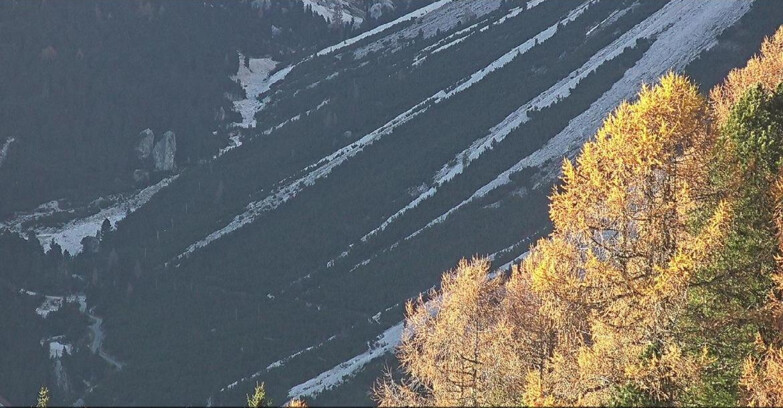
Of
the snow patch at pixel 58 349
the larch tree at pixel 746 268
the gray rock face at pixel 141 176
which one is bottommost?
the larch tree at pixel 746 268

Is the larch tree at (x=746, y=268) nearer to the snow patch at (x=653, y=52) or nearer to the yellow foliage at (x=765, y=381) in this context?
the yellow foliage at (x=765, y=381)

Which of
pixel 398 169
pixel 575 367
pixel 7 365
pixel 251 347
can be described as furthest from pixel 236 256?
pixel 575 367


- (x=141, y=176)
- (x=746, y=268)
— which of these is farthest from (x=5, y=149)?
(x=746, y=268)

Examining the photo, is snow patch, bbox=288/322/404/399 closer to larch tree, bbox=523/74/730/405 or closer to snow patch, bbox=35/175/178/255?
larch tree, bbox=523/74/730/405

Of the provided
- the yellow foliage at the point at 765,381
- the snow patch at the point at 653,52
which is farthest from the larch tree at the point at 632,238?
the snow patch at the point at 653,52

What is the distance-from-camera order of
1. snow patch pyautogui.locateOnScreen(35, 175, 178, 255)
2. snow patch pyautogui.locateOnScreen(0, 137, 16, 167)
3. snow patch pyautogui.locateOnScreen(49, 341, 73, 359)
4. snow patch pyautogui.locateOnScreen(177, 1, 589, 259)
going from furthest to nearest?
snow patch pyautogui.locateOnScreen(0, 137, 16, 167) < snow patch pyautogui.locateOnScreen(177, 1, 589, 259) < snow patch pyautogui.locateOnScreen(35, 175, 178, 255) < snow patch pyautogui.locateOnScreen(49, 341, 73, 359)

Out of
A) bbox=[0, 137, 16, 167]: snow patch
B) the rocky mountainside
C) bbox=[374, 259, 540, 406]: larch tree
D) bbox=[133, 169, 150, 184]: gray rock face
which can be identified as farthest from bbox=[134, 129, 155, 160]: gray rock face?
bbox=[374, 259, 540, 406]: larch tree

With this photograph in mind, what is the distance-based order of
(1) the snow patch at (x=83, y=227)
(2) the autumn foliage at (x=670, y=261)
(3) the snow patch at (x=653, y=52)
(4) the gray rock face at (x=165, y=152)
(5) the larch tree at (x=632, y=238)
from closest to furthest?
(2) the autumn foliage at (x=670, y=261)
(5) the larch tree at (x=632, y=238)
(3) the snow patch at (x=653, y=52)
(1) the snow patch at (x=83, y=227)
(4) the gray rock face at (x=165, y=152)

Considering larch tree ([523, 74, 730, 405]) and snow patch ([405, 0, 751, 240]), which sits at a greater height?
snow patch ([405, 0, 751, 240])
